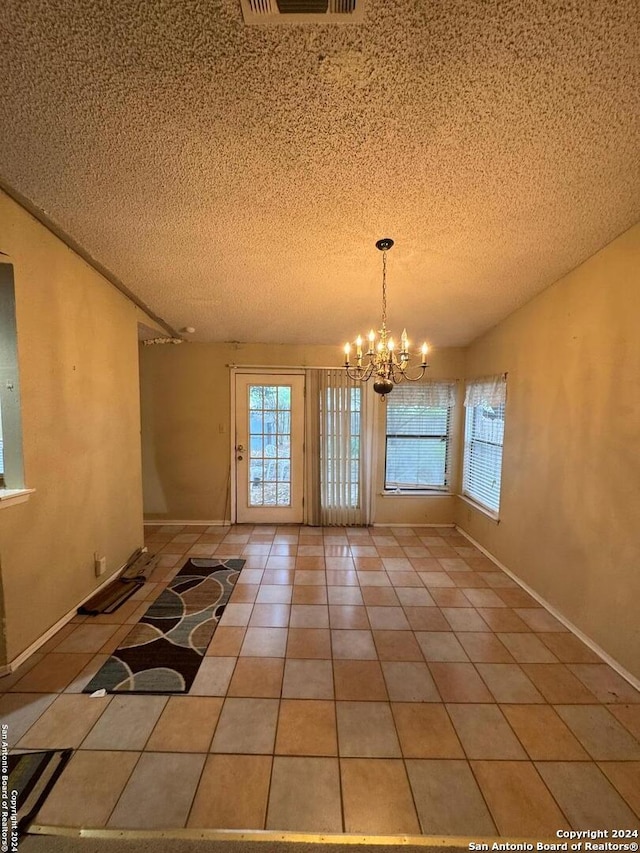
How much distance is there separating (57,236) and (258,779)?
9.95 ft

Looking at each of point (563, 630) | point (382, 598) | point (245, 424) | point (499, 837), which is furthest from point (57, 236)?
point (563, 630)

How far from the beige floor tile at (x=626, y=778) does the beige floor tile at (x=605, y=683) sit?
1.18 ft

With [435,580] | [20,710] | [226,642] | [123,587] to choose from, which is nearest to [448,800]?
[226,642]

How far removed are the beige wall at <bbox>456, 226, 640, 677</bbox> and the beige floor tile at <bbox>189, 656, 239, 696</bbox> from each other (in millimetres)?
2205

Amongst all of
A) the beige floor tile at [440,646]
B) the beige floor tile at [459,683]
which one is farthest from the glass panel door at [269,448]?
the beige floor tile at [459,683]

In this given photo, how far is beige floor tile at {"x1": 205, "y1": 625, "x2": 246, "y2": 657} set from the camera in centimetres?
196

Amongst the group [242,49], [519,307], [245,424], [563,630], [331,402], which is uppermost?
[242,49]

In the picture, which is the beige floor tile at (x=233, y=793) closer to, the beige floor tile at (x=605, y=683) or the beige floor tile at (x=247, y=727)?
the beige floor tile at (x=247, y=727)

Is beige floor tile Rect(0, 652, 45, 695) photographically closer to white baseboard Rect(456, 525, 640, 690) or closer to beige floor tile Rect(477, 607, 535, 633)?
beige floor tile Rect(477, 607, 535, 633)

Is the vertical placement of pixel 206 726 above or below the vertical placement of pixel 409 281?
below

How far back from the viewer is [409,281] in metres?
2.61

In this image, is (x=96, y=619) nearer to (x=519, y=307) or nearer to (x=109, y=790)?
(x=109, y=790)

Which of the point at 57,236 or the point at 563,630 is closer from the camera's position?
the point at 57,236

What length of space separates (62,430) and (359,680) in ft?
7.70
